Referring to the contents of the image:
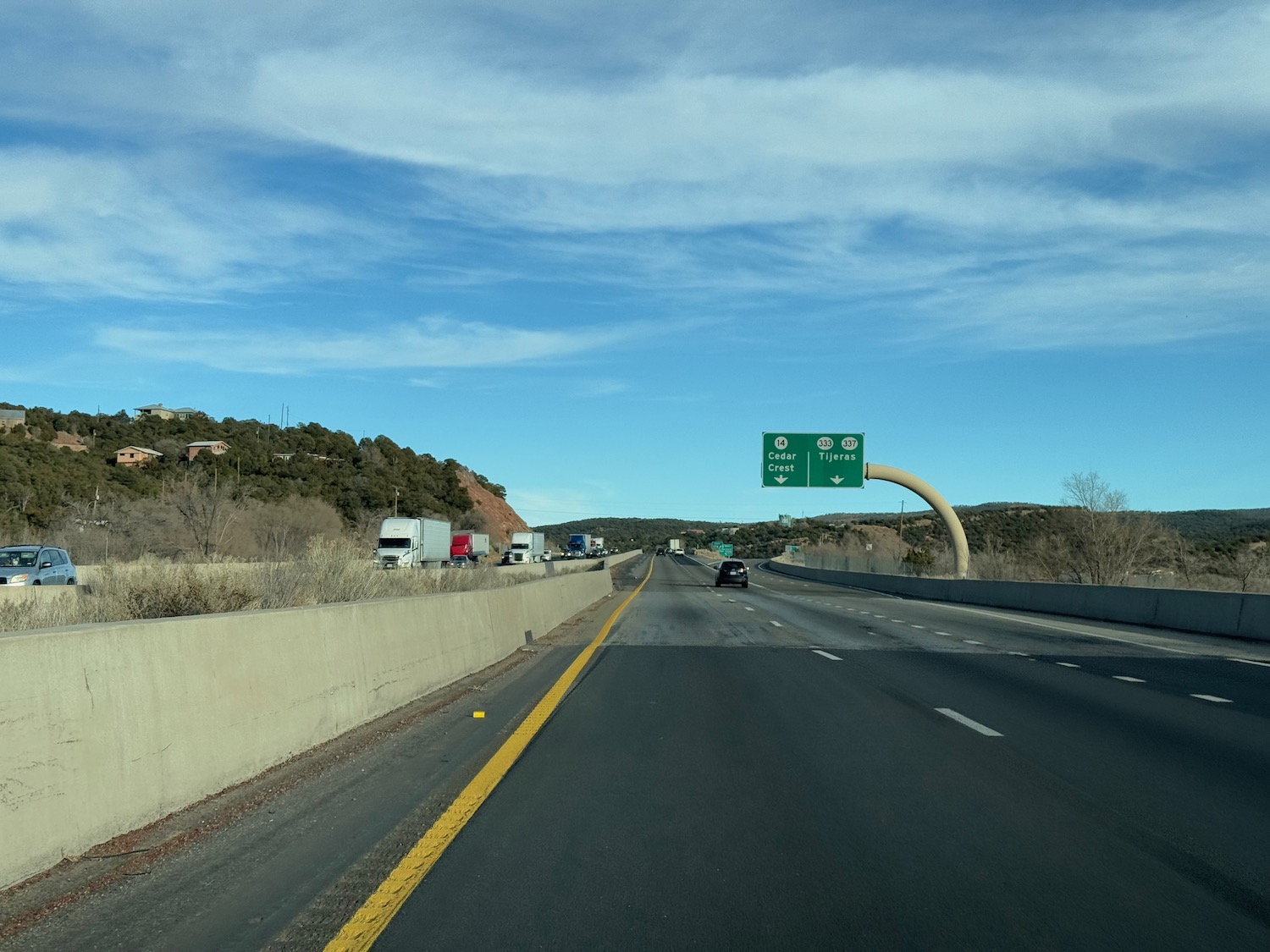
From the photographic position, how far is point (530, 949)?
4773mm

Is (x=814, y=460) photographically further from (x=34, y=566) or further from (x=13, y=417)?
(x=13, y=417)

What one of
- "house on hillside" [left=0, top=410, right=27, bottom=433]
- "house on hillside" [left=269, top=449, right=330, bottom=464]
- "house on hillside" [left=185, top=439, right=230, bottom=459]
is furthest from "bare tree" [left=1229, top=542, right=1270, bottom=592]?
"house on hillside" [left=0, top=410, right=27, bottom=433]

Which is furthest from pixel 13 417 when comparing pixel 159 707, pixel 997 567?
pixel 159 707

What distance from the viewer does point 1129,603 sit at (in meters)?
29.4

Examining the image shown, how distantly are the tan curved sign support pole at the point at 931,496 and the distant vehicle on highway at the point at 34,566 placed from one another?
3077cm

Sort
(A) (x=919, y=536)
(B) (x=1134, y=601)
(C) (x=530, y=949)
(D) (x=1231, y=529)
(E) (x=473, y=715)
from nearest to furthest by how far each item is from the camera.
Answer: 1. (C) (x=530, y=949)
2. (E) (x=473, y=715)
3. (B) (x=1134, y=601)
4. (D) (x=1231, y=529)
5. (A) (x=919, y=536)

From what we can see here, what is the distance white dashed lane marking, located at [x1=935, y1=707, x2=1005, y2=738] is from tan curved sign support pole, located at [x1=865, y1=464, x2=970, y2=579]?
116 feet

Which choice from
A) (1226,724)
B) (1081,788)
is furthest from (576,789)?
(1226,724)

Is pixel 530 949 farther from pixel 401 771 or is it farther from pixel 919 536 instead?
pixel 919 536

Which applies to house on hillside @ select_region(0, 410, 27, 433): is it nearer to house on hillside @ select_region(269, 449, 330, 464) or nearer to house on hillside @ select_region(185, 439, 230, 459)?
house on hillside @ select_region(185, 439, 230, 459)

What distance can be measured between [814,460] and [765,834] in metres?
41.8

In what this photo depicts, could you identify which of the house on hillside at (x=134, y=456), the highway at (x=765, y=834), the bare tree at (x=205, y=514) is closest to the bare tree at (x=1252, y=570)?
the highway at (x=765, y=834)

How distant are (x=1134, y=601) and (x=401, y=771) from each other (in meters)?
25.6

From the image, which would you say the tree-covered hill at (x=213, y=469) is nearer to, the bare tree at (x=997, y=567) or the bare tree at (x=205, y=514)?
the bare tree at (x=205, y=514)
